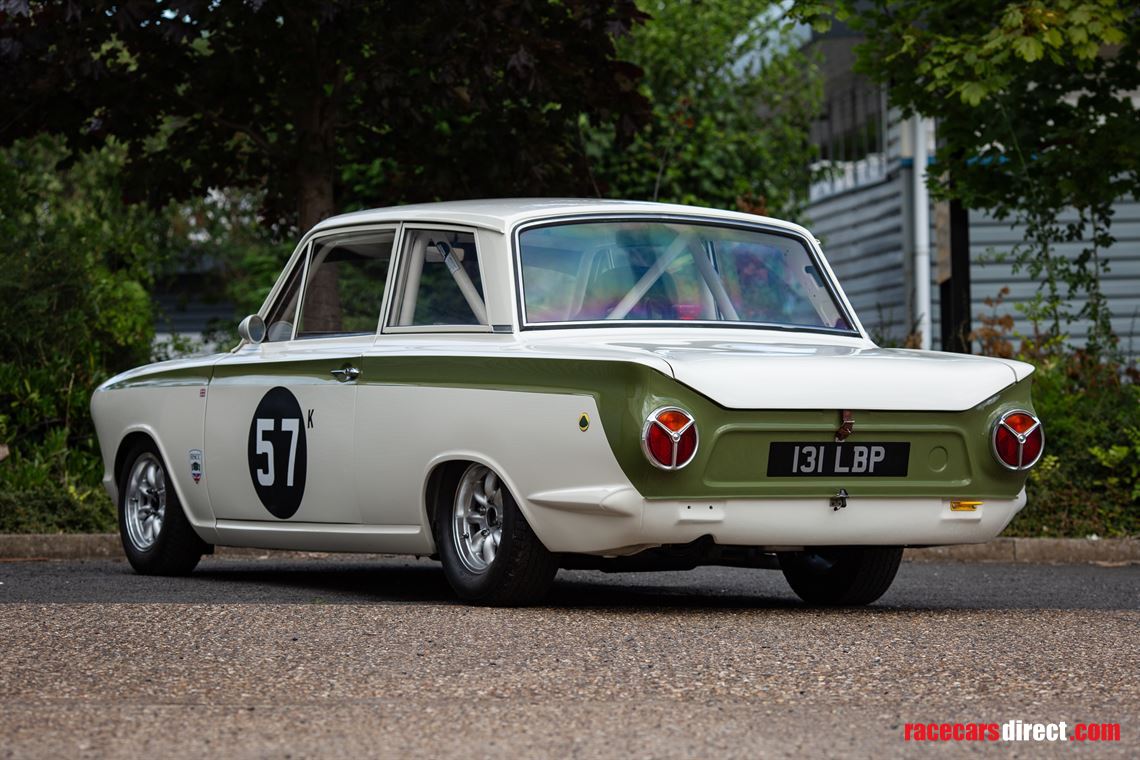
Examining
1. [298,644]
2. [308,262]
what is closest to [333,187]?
[308,262]

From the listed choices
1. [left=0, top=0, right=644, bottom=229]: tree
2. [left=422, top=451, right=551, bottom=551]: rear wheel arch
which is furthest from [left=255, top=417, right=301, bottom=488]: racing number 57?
[left=0, top=0, right=644, bottom=229]: tree

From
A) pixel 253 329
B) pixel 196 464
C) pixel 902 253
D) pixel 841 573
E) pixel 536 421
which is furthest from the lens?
pixel 902 253

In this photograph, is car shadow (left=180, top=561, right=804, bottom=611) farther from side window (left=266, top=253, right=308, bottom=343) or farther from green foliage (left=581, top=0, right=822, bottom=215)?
green foliage (left=581, top=0, right=822, bottom=215)

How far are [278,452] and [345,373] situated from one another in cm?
64

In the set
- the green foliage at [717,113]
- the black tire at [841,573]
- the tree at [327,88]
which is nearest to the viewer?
the black tire at [841,573]

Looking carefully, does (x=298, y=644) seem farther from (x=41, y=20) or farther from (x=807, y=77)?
(x=807, y=77)

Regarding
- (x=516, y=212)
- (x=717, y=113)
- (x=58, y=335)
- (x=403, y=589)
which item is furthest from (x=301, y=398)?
(x=717, y=113)

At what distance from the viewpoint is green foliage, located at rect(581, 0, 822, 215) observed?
73.3ft

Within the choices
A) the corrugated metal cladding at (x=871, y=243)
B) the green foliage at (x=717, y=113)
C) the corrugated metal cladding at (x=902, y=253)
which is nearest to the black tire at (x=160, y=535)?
the green foliage at (x=717, y=113)

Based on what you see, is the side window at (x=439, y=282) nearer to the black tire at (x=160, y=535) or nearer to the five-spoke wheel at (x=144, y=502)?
the black tire at (x=160, y=535)

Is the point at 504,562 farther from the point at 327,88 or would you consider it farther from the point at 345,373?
the point at 327,88

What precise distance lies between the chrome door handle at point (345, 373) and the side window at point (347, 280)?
271 millimetres

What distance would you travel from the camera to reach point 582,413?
719 centimetres

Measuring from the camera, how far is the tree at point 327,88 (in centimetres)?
1255
